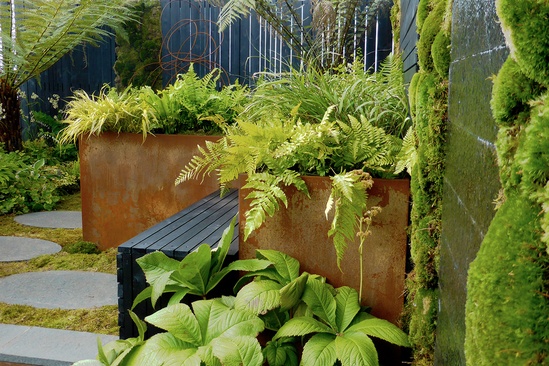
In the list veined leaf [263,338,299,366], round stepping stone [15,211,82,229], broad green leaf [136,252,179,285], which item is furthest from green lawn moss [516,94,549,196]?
round stepping stone [15,211,82,229]

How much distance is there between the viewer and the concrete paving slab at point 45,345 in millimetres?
2303

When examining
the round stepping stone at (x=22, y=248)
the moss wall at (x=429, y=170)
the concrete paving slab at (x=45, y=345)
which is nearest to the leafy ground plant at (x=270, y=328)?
the moss wall at (x=429, y=170)

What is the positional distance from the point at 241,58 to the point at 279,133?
586 cm

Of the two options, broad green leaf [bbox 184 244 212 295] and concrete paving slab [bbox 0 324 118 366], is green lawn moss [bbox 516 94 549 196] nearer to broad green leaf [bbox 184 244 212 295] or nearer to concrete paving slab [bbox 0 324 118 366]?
broad green leaf [bbox 184 244 212 295]

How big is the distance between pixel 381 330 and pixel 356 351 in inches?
6.0

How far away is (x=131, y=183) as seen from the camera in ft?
13.3

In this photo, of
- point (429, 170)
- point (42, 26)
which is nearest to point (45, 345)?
point (429, 170)

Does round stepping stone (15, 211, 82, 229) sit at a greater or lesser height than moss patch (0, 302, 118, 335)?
greater

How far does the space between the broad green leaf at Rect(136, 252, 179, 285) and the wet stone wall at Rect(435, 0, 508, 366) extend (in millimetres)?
1042

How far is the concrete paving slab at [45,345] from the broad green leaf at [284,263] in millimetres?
946

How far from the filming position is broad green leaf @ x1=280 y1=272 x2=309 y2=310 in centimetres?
188

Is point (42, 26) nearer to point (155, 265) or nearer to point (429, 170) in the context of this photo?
point (155, 265)

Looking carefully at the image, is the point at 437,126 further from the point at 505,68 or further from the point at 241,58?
the point at 241,58

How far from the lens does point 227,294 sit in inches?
87.4
